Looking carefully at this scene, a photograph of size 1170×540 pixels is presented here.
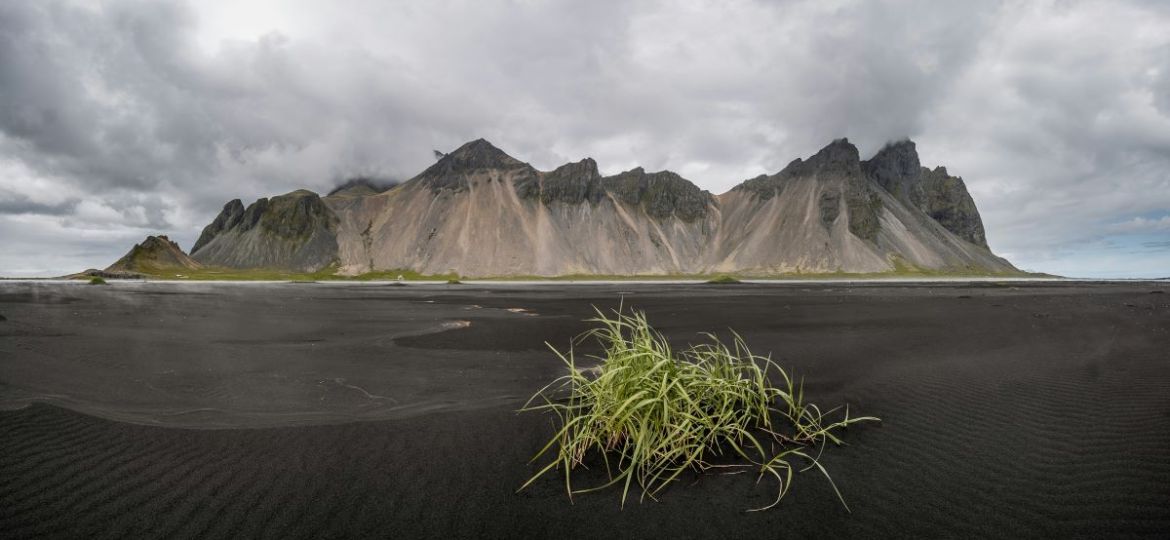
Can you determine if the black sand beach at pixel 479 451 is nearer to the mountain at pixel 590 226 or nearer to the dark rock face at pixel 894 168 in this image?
the mountain at pixel 590 226

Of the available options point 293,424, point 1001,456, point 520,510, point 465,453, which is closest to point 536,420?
point 465,453

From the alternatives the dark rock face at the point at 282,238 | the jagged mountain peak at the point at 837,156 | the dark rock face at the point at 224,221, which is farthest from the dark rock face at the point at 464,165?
the jagged mountain peak at the point at 837,156

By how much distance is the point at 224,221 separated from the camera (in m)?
192

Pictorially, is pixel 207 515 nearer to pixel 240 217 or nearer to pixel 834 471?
pixel 834 471

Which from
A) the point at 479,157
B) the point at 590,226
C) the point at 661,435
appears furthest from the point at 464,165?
the point at 661,435

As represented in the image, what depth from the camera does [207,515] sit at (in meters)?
4.29

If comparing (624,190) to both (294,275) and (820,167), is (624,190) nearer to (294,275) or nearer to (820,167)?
(820,167)

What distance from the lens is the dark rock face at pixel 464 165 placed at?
168750 mm

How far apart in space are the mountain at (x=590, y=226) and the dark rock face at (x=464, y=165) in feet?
1.68

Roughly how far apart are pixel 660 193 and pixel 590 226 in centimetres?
3653

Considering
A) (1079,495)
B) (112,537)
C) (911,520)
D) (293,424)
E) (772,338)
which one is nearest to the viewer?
(112,537)

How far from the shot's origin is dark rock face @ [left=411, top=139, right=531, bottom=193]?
554 ft

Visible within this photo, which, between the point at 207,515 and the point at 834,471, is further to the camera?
the point at 834,471

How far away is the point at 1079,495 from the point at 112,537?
28.4 feet
